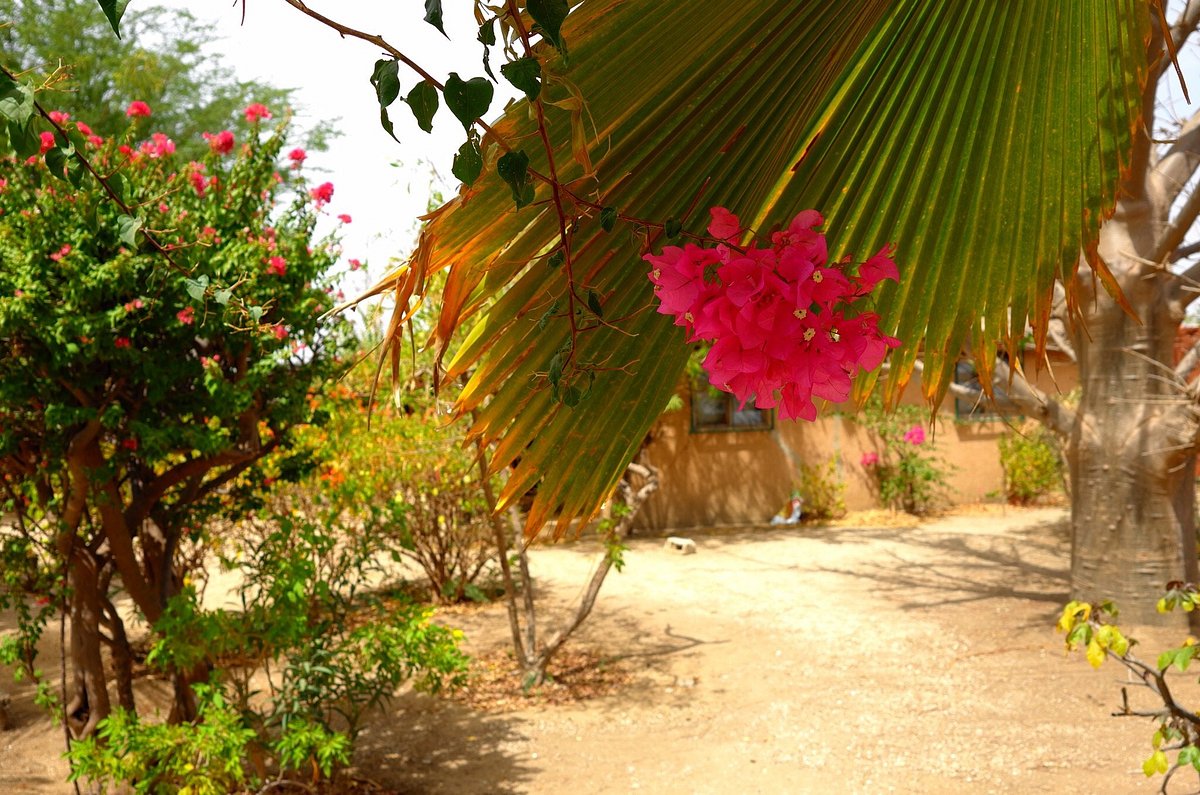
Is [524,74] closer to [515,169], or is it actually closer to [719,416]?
[515,169]

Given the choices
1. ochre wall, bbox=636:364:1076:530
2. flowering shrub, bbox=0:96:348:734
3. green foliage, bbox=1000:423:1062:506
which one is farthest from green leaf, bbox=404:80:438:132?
green foliage, bbox=1000:423:1062:506

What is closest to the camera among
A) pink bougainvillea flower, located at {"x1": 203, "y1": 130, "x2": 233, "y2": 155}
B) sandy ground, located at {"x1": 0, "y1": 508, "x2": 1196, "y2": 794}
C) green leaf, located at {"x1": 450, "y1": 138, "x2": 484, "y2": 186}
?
green leaf, located at {"x1": 450, "y1": 138, "x2": 484, "y2": 186}

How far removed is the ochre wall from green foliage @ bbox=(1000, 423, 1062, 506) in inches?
8.8

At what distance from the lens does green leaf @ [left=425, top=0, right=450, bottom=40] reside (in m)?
0.76

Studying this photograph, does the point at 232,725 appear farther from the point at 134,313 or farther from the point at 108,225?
the point at 108,225

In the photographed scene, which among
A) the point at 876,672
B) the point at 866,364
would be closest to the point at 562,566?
the point at 876,672

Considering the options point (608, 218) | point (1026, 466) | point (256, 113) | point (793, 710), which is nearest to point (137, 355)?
point (256, 113)

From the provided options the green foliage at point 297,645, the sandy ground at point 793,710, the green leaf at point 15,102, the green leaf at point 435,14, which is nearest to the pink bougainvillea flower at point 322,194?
the green foliage at point 297,645

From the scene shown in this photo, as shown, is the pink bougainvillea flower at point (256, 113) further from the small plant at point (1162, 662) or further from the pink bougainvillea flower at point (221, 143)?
the small plant at point (1162, 662)

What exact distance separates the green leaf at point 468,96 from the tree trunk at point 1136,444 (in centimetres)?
642

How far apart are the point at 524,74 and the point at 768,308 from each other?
372mm

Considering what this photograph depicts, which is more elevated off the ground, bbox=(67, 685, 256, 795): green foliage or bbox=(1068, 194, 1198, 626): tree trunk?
bbox=(1068, 194, 1198, 626): tree trunk

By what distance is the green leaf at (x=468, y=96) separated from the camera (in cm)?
82

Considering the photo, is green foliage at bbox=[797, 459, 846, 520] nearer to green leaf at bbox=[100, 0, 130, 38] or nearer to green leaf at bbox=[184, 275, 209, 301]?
green leaf at bbox=[184, 275, 209, 301]
